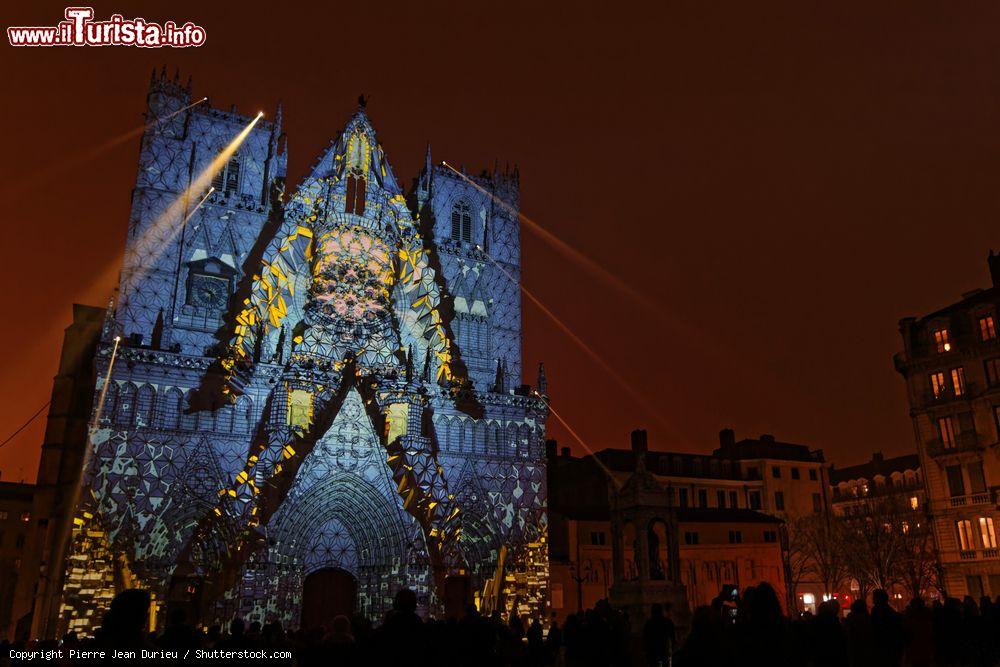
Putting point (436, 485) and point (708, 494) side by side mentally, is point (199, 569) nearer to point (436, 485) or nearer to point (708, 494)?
point (436, 485)

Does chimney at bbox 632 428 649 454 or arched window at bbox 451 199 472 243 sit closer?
arched window at bbox 451 199 472 243

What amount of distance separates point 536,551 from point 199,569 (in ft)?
52.6

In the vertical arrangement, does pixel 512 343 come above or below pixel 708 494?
above

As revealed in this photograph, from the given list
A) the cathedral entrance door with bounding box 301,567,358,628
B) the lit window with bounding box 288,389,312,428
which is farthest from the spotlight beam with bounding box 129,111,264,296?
the cathedral entrance door with bounding box 301,567,358,628

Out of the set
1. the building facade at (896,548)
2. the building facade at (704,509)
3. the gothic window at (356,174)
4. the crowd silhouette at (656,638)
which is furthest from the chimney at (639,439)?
the crowd silhouette at (656,638)

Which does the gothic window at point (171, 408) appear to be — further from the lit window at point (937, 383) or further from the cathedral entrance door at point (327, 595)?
the lit window at point (937, 383)

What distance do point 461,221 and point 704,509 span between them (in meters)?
29.1

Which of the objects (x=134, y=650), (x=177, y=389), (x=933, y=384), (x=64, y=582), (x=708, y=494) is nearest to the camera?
(x=134, y=650)

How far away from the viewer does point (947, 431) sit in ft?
135

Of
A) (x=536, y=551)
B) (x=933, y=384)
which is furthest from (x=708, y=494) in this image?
(x=536, y=551)

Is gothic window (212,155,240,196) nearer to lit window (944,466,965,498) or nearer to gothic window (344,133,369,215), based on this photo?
gothic window (344,133,369,215)

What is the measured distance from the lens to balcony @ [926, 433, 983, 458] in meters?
39.3

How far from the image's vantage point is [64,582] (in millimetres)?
30688

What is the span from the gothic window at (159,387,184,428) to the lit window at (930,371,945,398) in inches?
1516
